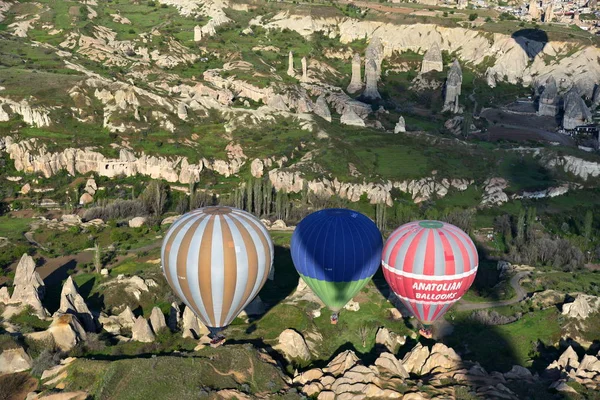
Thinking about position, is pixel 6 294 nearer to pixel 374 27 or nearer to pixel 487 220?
pixel 487 220

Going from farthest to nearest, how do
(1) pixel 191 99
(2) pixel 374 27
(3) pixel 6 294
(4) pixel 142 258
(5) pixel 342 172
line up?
(2) pixel 374 27, (1) pixel 191 99, (5) pixel 342 172, (4) pixel 142 258, (3) pixel 6 294

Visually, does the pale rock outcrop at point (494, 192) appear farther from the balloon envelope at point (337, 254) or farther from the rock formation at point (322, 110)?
the balloon envelope at point (337, 254)

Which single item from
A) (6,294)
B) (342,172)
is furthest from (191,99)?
(6,294)

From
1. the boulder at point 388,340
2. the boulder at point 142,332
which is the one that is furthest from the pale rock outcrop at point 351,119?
the boulder at point 142,332

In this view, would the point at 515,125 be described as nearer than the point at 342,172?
No

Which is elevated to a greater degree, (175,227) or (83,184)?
(175,227)

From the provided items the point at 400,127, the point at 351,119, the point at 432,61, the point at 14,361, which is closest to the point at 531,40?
the point at 432,61
